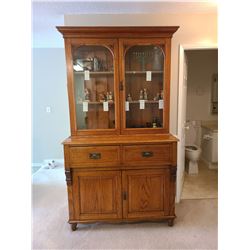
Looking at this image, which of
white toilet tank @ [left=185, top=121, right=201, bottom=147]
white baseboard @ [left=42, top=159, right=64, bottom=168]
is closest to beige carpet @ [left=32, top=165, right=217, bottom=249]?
white baseboard @ [left=42, top=159, right=64, bottom=168]

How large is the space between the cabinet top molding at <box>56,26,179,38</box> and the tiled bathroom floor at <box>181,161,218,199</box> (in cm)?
204

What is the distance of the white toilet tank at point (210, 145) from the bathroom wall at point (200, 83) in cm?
33

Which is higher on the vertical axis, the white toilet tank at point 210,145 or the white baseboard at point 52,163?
the white toilet tank at point 210,145

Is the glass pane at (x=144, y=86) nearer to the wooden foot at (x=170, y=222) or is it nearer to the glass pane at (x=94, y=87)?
the glass pane at (x=94, y=87)

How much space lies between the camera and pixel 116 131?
2.20 meters

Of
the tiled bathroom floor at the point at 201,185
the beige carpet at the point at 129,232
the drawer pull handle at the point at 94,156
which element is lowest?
the beige carpet at the point at 129,232

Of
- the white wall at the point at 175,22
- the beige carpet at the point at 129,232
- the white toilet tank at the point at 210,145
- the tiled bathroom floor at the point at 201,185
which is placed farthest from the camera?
the white toilet tank at the point at 210,145

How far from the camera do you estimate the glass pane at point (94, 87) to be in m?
2.22

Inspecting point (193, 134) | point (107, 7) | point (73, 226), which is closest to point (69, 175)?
point (73, 226)

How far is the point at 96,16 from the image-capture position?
2.39 metres

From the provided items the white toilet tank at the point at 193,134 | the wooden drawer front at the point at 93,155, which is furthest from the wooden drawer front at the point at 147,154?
the white toilet tank at the point at 193,134

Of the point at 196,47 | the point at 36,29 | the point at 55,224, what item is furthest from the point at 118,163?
the point at 36,29
